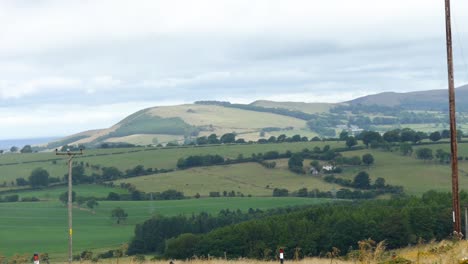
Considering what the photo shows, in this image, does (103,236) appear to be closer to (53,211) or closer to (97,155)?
(53,211)

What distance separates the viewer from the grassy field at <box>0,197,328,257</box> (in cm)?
10850

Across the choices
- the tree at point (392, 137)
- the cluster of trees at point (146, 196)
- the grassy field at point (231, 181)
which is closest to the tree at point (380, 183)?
the grassy field at point (231, 181)

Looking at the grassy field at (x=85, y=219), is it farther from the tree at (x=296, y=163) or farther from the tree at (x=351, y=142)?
the tree at (x=351, y=142)

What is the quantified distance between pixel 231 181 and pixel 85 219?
37905 mm

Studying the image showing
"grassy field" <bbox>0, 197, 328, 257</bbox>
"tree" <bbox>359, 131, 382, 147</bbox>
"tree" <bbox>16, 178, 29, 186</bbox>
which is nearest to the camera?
"grassy field" <bbox>0, 197, 328, 257</bbox>

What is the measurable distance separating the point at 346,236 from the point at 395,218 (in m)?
5.20

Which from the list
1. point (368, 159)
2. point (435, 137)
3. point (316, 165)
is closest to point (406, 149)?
point (368, 159)

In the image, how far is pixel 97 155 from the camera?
639 ft

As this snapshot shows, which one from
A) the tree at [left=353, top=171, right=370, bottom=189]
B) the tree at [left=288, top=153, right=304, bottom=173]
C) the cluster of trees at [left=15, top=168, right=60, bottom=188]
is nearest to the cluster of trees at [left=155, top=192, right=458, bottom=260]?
the tree at [left=353, top=171, right=370, bottom=189]

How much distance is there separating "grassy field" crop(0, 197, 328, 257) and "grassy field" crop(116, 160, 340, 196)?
10469mm

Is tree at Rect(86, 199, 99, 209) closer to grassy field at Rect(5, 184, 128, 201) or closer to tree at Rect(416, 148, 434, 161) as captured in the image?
grassy field at Rect(5, 184, 128, 201)

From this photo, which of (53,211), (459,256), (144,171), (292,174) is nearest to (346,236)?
(459,256)

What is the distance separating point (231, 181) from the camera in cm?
15888

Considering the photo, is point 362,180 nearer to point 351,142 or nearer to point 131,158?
point 351,142
